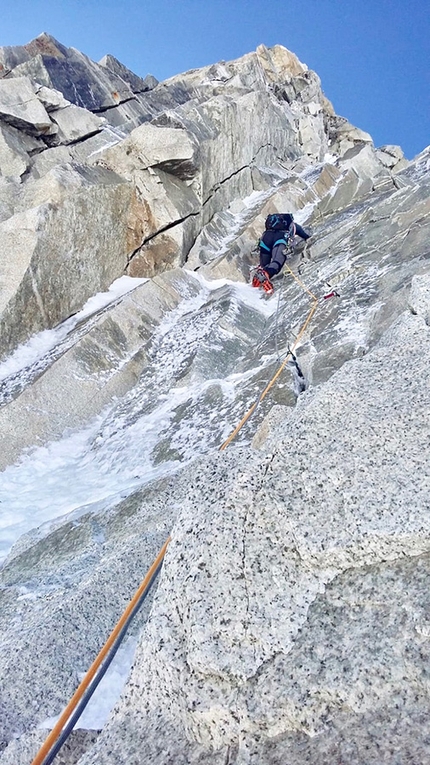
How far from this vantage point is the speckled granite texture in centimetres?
295

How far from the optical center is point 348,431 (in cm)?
448

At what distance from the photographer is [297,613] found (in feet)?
11.5

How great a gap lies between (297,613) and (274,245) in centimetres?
1838

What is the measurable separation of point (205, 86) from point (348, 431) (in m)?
39.2

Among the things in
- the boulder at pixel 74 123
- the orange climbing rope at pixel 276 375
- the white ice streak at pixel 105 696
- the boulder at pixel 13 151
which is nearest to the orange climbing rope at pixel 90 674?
the white ice streak at pixel 105 696

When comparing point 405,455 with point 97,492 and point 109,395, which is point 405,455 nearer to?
point 97,492

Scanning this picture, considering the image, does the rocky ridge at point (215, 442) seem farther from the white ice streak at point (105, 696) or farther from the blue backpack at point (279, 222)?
the blue backpack at point (279, 222)

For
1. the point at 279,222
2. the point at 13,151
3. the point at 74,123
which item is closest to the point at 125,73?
the point at 74,123

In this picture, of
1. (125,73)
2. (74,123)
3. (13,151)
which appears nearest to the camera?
(13,151)

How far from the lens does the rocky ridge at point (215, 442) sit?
126 inches

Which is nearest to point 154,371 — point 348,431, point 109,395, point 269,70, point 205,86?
point 109,395

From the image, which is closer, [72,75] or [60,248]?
[60,248]

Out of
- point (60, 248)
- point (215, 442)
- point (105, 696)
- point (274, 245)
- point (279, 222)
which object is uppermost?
point (60, 248)

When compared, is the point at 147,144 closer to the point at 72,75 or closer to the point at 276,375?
the point at 276,375
